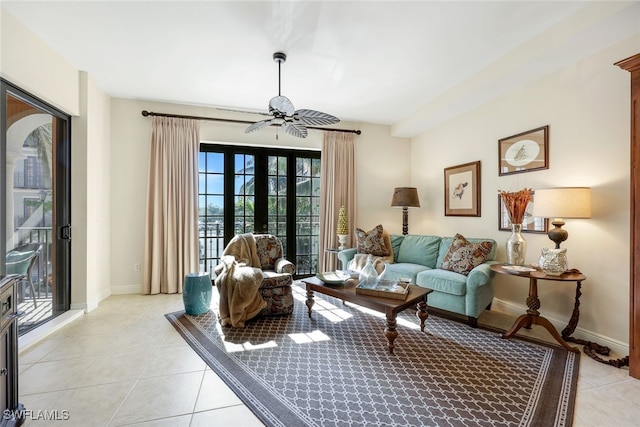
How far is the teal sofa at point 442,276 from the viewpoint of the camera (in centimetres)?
293

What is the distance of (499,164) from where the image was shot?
11.8ft

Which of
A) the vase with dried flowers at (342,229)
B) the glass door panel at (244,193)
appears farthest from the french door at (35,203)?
the vase with dried flowers at (342,229)

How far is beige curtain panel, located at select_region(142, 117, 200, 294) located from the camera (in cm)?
411

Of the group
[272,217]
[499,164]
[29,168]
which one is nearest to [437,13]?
[499,164]

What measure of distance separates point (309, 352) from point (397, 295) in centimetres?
90

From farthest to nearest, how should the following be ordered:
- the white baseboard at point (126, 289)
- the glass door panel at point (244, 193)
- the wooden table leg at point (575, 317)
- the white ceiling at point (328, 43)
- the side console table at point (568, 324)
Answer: the glass door panel at point (244, 193) < the white baseboard at point (126, 289) < the wooden table leg at point (575, 317) < the side console table at point (568, 324) < the white ceiling at point (328, 43)

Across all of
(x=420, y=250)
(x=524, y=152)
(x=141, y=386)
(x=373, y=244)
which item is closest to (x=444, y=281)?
A: (x=420, y=250)

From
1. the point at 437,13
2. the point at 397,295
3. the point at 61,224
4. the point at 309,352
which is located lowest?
the point at 309,352

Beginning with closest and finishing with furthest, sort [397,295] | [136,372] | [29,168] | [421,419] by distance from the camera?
[421,419] → [136,372] → [397,295] → [29,168]

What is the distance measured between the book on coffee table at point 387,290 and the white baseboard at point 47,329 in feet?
9.55

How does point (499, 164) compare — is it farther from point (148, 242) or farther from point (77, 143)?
point (77, 143)

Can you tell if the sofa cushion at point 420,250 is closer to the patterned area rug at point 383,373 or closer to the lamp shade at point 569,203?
the patterned area rug at point 383,373

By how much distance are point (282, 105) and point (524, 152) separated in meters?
2.77

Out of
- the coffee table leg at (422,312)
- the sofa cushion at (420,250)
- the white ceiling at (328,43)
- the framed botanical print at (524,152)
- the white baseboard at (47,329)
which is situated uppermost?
the white ceiling at (328,43)
